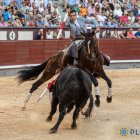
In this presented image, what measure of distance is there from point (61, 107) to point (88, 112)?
0.92 metres

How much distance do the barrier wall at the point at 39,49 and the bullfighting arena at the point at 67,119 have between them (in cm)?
274

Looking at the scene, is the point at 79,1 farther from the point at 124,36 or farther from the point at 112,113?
the point at 112,113

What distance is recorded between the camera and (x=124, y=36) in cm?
1723

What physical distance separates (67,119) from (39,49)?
25.2ft

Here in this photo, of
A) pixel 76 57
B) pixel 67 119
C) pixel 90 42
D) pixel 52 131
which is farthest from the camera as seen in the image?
pixel 76 57

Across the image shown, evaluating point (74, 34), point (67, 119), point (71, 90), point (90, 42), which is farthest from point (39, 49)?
point (71, 90)

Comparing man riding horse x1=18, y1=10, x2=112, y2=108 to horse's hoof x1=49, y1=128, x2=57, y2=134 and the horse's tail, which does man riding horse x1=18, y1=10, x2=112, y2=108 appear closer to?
the horse's tail

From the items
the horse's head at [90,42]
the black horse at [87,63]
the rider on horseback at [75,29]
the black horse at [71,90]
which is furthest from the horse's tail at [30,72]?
the black horse at [71,90]

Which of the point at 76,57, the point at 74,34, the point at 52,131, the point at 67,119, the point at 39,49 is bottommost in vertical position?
the point at 39,49

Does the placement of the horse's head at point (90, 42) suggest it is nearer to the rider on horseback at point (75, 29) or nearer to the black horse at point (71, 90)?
the rider on horseback at point (75, 29)

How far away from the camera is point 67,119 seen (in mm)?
7129

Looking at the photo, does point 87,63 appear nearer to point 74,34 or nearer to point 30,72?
point 74,34

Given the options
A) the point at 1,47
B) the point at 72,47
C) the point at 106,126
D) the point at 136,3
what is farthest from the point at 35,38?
the point at 106,126

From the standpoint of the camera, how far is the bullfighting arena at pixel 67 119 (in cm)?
599
